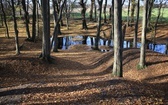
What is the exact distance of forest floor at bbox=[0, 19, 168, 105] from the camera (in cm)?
896

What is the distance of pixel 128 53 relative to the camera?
1967 cm

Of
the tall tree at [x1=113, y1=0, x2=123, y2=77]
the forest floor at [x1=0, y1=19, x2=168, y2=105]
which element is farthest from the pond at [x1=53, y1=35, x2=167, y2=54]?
the tall tree at [x1=113, y1=0, x2=123, y2=77]

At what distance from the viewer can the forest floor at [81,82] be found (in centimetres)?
896

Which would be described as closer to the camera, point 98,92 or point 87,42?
point 98,92

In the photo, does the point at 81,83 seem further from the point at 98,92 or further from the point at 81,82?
the point at 98,92

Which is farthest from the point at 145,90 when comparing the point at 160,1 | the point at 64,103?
the point at 160,1

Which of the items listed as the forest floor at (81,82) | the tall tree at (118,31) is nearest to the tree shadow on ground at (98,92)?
the forest floor at (81,82)

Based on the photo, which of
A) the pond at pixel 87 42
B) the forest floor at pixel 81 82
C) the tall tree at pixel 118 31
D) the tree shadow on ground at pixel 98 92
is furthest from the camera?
the pond at pixel 87 42

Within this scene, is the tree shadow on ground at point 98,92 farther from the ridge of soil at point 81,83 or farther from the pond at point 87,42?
the pond at point 87,42

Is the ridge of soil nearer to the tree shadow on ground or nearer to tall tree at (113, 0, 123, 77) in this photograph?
the tree shadow on ground

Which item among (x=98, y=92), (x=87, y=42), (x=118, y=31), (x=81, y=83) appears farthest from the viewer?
(x=87, y=42)

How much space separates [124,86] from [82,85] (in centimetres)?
190

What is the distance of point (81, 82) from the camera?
11211 millimetres

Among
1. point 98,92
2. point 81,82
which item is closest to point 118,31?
point 81,82
